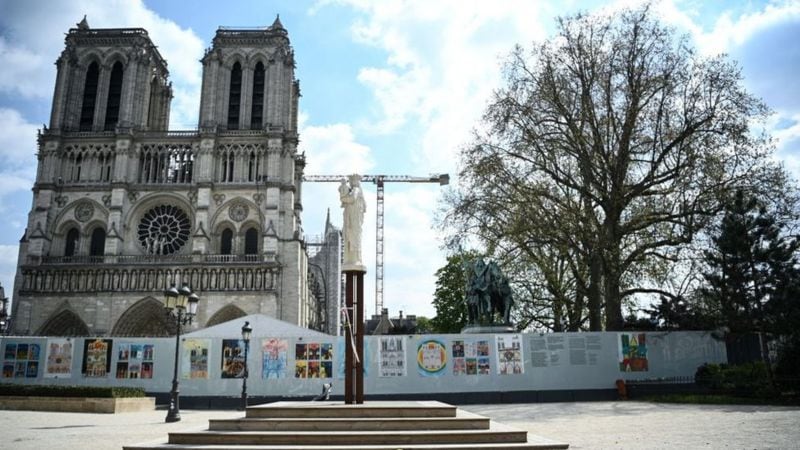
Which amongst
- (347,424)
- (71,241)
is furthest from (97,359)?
(71,241)

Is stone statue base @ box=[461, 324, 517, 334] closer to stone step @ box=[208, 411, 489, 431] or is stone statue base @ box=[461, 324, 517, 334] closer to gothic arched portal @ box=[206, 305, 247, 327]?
stone step @ box=[208, 411, 489, 431]

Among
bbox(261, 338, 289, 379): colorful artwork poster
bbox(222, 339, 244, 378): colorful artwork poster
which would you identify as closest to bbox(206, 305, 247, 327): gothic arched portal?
bbox(222, 339, 244, 378): colorful artwork poster

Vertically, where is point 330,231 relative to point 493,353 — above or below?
above

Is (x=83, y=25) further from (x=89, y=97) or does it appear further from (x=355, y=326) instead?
(x=355, y=326)

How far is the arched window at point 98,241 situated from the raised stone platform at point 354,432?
134 feet

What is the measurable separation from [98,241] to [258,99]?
16217mm

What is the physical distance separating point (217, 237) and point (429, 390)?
29430 mm

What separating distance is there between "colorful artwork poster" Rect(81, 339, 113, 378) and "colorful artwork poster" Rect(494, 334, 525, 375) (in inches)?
503

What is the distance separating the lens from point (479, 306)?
20.4m

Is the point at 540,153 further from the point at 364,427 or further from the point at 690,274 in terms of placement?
the point at 364,427

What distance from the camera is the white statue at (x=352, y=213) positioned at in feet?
36.1

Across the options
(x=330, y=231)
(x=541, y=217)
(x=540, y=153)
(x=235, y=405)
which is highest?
(x=330, y=231)

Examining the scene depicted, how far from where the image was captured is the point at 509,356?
19.0m

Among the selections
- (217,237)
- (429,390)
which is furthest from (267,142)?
(429,390)
